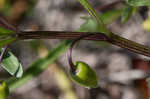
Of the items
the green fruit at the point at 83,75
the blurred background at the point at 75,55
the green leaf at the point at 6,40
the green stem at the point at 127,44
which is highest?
the green leaf at the point at 6,40

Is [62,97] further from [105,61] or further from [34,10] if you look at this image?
[34,10]

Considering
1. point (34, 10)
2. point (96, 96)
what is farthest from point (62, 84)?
point (34, 10)

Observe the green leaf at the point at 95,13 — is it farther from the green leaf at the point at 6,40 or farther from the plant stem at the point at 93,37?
the green leaf at the point at 6,40

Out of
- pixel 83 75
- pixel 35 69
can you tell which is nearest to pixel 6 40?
pixel 83 75

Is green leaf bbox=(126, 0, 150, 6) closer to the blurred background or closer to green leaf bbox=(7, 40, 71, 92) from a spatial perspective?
green leaf bbox=(7, 40, 71, 92)

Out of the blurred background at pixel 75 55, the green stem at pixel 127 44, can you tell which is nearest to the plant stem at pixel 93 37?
the green stem at pixel 127 44
